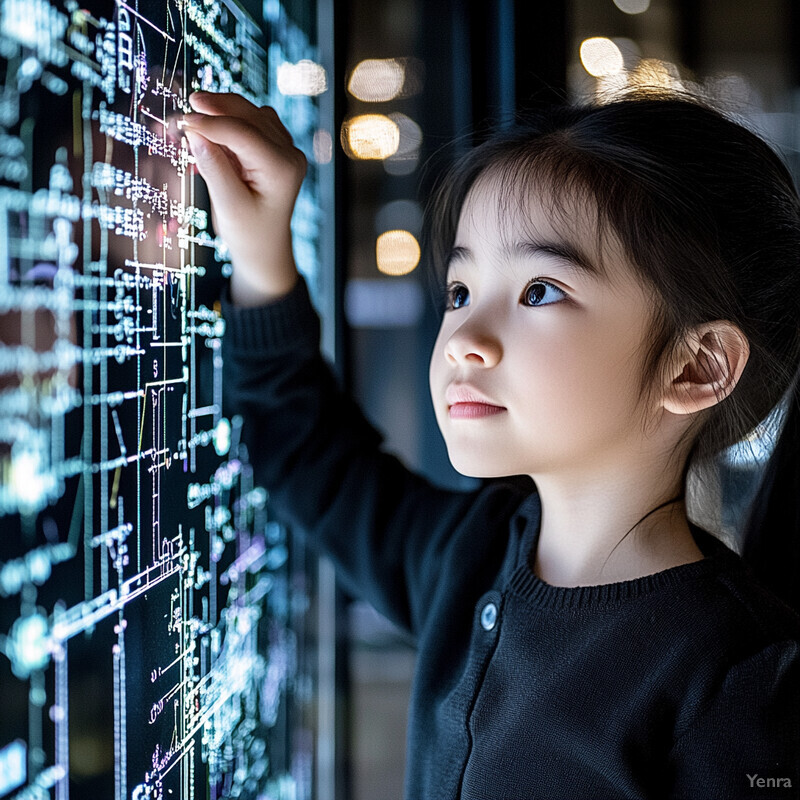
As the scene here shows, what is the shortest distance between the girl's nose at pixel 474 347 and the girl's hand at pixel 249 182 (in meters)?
0.23

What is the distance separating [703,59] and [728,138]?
71 centimetres

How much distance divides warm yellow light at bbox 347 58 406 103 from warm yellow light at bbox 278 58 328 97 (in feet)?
0.19

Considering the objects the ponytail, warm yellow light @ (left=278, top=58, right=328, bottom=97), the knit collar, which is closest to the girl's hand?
warm yellow light @ (left=278, top=58, right=328, bottom=97)

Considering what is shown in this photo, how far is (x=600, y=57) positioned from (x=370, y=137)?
355 millimetres

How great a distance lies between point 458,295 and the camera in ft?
2.69

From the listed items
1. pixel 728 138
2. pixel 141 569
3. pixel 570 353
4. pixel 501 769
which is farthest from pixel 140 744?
pixel 728 138

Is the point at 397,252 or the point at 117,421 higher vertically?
the point at 397,252

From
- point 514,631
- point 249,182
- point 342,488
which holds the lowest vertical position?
point 514,631

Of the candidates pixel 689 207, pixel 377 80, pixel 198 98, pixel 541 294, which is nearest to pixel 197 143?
pixel 198 98

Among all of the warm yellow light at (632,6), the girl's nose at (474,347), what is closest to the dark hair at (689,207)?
the girl's nose at (474,347)

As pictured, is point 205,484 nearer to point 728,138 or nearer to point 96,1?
point 96,1

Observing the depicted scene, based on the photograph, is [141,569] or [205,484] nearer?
[141,569]

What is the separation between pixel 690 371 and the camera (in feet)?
2.48

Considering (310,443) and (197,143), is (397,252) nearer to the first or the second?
(310,443)
